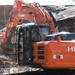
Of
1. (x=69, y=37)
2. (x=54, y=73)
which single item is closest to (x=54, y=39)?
(x=69, y=37)

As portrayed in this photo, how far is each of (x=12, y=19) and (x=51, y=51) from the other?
452cm

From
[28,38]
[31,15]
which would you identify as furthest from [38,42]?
[31,15]

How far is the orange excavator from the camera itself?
878 cm

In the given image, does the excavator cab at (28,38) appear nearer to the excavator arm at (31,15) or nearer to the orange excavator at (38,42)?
the orange excavator at (38,42)

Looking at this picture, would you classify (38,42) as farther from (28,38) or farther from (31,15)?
(31,15)

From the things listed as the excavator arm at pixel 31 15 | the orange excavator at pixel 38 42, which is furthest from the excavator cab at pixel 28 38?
the excavator arm at pixel 31 15

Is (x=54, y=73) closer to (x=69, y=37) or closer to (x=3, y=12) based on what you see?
(x=69, y=37)

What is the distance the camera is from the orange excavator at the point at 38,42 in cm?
878

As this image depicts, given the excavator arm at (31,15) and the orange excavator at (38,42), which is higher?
the excavator arm at (31,15)

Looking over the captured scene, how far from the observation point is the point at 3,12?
109 feet

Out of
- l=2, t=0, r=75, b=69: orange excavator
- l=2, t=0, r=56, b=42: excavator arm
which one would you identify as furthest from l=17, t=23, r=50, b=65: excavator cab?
l=2, t=0, r=56, b=42: excavator arm

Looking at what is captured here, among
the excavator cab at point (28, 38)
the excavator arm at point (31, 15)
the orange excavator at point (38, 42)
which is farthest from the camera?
the excavator arm at point (31, 15)

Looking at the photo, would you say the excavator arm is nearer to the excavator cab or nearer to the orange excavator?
the orange excavator

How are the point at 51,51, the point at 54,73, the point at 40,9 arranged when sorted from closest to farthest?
1. the point at 51,51
2. the point at 54,73
3. the point at 40,9
